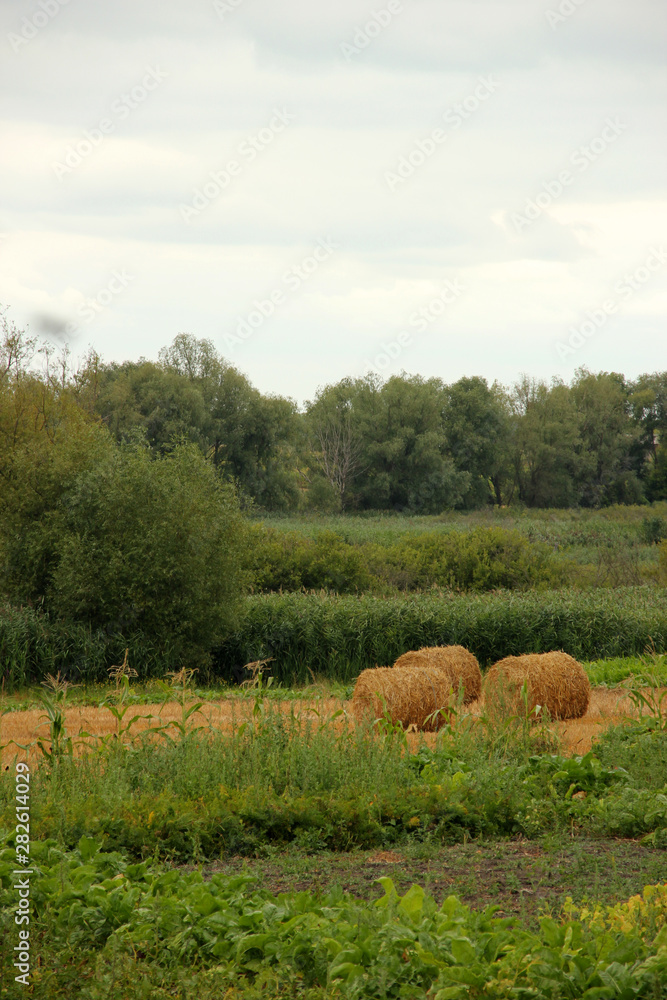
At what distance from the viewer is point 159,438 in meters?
45.9

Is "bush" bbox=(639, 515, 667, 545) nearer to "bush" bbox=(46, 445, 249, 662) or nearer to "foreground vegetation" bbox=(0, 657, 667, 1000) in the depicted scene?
"bush" bbox=(46, 445, 249, 662)

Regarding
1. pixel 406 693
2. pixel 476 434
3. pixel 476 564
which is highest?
pixel 476 434

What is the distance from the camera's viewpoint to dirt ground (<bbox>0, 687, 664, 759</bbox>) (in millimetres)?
7707

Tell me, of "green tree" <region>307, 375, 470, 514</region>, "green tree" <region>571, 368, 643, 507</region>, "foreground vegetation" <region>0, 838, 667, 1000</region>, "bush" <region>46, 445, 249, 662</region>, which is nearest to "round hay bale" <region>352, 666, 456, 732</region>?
"foreground vegetation" <region>0, 838, 667, 1000</region>

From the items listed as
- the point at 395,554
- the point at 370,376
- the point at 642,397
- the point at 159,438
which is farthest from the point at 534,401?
the point at 395,554

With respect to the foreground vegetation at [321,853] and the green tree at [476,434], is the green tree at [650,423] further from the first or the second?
the foreground vegetation at [321,853]

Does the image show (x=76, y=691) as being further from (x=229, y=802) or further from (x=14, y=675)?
(x=229, y=802)

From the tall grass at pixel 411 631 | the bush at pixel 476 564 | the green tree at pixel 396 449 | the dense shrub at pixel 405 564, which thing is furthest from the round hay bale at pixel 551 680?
the green tree at pixel 396 449

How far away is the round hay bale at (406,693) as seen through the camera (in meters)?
9.75

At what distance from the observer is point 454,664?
11.6 m

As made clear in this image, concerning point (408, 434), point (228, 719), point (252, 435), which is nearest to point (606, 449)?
point (408, 434)

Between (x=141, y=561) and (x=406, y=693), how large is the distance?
690 cm

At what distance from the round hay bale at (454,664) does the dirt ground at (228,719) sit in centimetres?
90

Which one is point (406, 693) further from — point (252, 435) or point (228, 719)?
point (252, 435)
